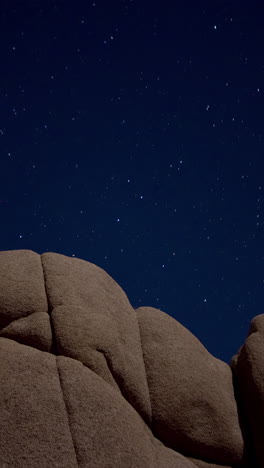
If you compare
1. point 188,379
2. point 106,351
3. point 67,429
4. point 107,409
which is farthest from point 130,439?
point 188,379

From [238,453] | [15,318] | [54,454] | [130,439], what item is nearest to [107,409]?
[130,439]

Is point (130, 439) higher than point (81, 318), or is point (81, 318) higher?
point (81, 318)

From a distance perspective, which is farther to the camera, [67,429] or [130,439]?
[130,439]

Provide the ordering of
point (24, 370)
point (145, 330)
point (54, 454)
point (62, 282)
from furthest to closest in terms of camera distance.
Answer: point (145, 330), point (62, 282), point (24, 370), point (54, 454)

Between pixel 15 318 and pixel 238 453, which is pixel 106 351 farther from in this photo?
pixel 238 453

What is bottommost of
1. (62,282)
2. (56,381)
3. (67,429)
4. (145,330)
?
(67,429)

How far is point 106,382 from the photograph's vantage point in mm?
7109

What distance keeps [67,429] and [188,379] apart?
290 cm

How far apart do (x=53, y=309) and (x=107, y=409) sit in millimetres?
1957

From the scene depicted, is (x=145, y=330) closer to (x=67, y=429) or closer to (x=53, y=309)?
(x=53, y=309)

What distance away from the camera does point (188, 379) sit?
8.21m

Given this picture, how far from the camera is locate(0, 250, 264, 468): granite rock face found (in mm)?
6012

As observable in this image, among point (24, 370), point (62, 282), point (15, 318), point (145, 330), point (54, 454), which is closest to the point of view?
point (54, 454)

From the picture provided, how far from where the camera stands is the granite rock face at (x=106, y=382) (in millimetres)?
6012
